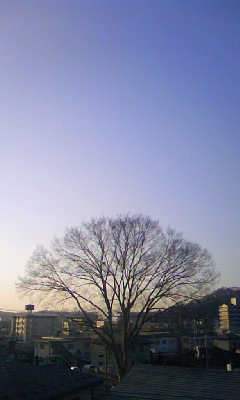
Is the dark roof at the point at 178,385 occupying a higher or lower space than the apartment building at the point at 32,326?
higher

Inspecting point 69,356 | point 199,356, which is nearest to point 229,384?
point 199,356

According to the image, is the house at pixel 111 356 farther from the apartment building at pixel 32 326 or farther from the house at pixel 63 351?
the apartment building at pixel 32 326

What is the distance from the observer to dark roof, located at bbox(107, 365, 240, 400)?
1352 centimetres

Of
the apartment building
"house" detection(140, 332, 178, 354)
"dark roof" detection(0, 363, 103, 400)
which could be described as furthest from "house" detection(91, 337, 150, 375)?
the apartment building

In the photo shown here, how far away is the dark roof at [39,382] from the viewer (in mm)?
15871

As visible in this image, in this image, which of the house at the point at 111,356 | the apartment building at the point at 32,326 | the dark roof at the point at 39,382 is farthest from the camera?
the apartment building at the point at 32,326

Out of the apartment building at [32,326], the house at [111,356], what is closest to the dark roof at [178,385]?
the house at [111,356]

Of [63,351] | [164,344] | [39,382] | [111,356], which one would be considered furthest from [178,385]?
[164,344]

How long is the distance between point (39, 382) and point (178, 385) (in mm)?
6837

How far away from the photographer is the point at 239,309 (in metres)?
127

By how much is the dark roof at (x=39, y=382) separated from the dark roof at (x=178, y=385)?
3572mm

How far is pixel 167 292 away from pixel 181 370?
10.6 m

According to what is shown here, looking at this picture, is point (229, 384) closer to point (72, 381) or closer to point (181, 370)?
point (181, 370)

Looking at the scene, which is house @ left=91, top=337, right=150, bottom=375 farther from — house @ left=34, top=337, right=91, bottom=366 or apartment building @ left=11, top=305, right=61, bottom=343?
apartment building @ left=11, top=305, right=61, bottom=343
